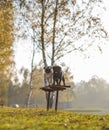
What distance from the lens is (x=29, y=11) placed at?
3475cm

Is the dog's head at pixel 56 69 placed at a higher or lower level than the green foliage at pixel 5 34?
lower

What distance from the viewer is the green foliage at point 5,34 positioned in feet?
121

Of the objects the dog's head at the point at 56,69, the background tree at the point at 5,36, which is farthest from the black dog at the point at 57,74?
the background tree at the point at 5,36

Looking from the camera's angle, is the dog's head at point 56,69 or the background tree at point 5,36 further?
the background tree at point 5,36

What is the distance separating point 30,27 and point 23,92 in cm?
6489

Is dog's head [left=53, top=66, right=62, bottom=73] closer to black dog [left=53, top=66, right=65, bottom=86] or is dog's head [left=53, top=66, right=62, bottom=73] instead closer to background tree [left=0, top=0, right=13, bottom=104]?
black dog [left=53, top=66, right=65, bottom=86]

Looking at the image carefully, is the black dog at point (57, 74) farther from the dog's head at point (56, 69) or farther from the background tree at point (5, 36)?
the background tree at point (5, 36)

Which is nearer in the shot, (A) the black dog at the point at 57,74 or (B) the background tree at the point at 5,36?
(A) the black dog at the point at 57,74

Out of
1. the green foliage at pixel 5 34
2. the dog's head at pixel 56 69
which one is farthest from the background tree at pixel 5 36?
the dog's head at pixel 56 69

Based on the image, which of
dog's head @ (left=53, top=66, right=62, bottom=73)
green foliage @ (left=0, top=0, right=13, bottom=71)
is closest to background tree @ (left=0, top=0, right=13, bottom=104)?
green foliage @ (left=0, top=0, right=13, bottom=71)

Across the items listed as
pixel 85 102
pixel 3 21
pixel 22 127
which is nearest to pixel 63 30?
pixel 3 21

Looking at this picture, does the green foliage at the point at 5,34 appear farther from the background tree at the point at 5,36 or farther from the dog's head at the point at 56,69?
the dog's head at the point at 56,69

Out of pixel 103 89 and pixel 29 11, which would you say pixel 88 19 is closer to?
pixel 29 11

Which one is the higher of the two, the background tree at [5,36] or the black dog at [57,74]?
the background tree at [5,36]
